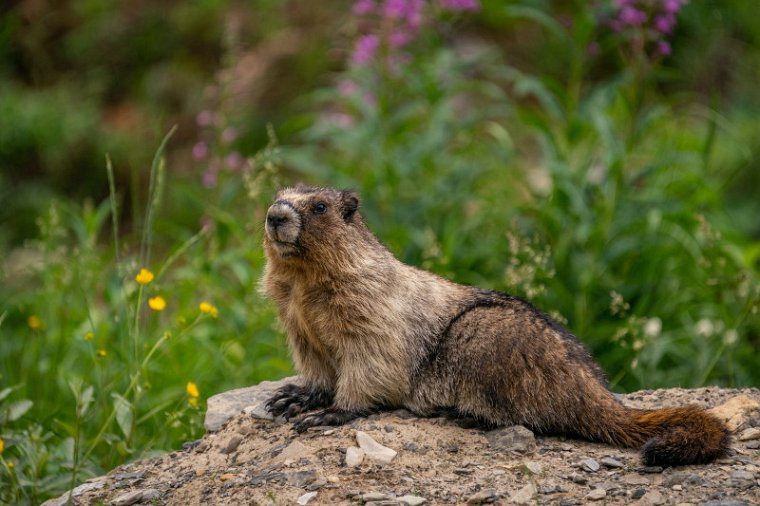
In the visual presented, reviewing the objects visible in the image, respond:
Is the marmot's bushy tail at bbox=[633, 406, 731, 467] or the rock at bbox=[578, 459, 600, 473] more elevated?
the marmot's bushy tail at bbox=[633, 406, 731, 467]

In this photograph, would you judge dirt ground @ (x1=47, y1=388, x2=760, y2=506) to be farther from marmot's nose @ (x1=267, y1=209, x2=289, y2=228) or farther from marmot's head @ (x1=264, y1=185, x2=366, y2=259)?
marmot's nose @ (x1=267, y1=209, x2=289, y2=228)

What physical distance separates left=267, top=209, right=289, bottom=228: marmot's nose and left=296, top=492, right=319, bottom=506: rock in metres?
1.22

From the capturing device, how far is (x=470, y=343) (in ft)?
14.4

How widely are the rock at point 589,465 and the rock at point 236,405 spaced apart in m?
1.51

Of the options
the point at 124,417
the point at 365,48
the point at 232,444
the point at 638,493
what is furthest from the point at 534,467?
the point at 365,48

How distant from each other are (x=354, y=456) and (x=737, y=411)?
A: 1.83 metres

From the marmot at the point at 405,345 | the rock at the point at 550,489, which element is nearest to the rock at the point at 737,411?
the marmot at the point at 405,345

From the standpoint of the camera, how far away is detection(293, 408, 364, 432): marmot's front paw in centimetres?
438

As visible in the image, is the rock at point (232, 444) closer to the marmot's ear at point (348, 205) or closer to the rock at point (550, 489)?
the marmot's ear at point (348, 205)

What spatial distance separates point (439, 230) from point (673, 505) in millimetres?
3745

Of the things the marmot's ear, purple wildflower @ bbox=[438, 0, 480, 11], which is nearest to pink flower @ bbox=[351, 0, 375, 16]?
purple wildflower @ bbox=[438, 0, 480, 11]

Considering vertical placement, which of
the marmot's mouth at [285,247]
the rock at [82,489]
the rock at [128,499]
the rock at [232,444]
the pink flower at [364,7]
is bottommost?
the rock at [82,489]

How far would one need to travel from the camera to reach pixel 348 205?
15.2ft

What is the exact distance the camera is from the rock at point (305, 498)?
375 cm
